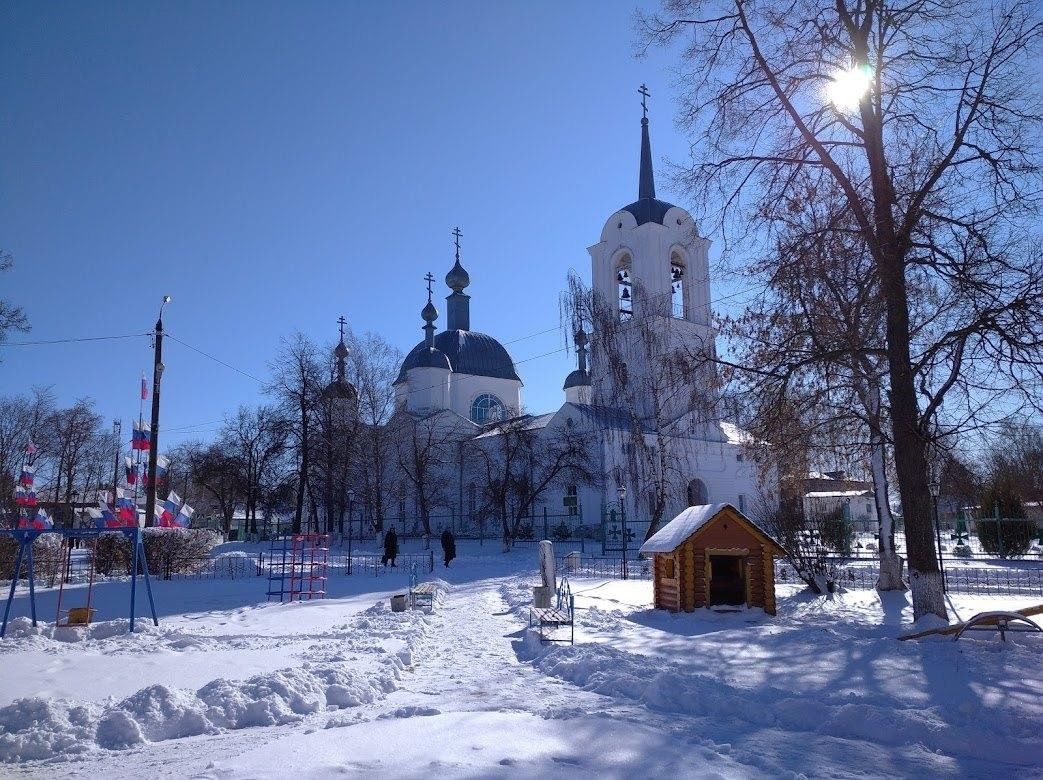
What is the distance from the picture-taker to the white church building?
32.2 metres

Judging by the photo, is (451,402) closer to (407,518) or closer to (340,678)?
(407,518)

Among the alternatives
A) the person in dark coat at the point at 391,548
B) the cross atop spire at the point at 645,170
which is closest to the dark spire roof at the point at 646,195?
the cross atop spire at the point at 645,170

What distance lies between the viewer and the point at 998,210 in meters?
11.9

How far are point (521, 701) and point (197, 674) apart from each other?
153 inches

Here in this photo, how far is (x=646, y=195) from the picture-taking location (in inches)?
1929

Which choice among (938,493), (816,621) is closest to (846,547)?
(938,493)

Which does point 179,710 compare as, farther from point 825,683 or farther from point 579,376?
point 579,376

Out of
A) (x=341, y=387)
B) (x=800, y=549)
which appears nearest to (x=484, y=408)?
(x=341, y=387)

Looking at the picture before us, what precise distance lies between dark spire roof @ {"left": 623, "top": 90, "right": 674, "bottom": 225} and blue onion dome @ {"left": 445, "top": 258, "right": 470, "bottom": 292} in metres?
19.2

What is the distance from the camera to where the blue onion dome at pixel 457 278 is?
63719mm

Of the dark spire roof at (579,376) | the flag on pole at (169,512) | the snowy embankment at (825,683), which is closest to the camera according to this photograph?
the snowy embankment at (825,683)

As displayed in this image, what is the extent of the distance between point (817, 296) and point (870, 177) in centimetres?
218

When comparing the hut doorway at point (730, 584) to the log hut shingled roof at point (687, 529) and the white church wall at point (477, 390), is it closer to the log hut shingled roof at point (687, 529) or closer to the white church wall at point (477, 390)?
the log hut shingled roof at point (687, 529)

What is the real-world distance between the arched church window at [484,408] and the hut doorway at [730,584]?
44.7m
